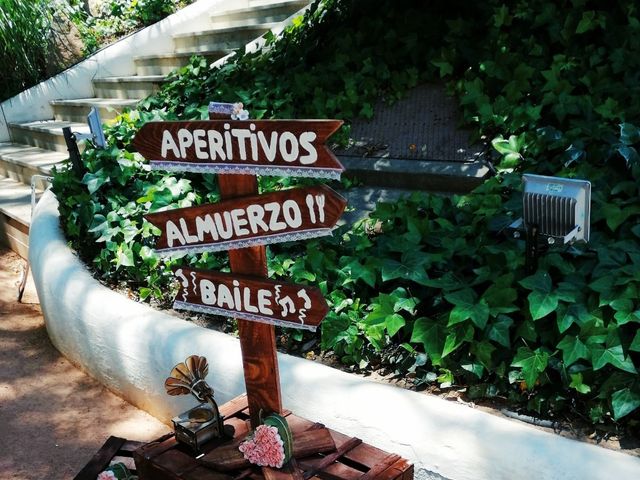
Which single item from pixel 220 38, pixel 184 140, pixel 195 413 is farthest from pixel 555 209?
pixel 220 38

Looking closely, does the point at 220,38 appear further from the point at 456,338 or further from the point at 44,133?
the point at 456,338

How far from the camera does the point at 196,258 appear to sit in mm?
3867

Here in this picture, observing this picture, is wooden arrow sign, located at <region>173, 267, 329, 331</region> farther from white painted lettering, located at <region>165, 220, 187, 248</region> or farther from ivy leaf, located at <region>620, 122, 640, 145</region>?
ivy leaf, located at <region>620, 122, 640, 145</region>

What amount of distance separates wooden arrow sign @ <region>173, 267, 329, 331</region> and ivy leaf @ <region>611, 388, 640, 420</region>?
1078 millimetres

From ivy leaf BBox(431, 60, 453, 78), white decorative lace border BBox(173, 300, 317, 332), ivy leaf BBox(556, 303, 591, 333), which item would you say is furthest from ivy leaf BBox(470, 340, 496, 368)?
ivy leaf BBox(431, 60, 453, 78)

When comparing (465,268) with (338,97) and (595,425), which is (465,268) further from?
(338,97)

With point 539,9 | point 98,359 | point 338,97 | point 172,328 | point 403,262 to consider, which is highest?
point 539,9

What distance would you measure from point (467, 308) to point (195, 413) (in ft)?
3.67

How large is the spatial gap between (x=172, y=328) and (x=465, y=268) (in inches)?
55.8

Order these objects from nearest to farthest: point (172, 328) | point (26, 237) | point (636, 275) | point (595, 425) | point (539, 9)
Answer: point (595, 425), point (636, 275), point (172, 328), point (539, 9), point (26, 237)

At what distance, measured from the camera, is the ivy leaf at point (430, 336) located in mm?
2764

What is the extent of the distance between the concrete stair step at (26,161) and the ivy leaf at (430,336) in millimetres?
4697

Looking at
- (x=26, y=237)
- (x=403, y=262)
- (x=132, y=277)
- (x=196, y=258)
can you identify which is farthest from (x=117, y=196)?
(x=403, y=262)

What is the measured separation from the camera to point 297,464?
229 cm
